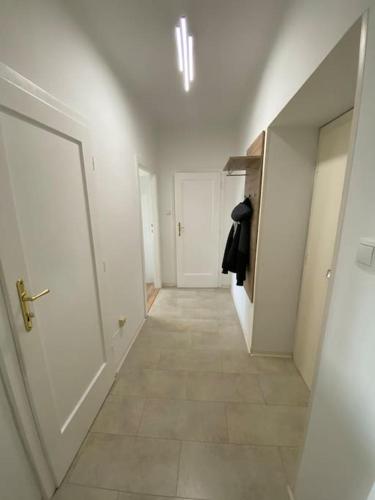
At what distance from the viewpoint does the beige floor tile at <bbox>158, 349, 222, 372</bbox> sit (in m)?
1.98

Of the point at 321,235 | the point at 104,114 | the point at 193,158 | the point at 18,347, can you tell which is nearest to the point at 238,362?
the point at 321,235

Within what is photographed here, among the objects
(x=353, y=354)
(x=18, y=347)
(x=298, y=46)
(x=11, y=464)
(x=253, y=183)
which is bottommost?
(x=11, y=464)

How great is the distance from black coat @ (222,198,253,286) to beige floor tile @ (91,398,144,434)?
1495mm

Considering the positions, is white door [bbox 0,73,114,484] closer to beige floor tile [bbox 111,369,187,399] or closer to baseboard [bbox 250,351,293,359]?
beige floor tile [bbox 111,369,187,399]

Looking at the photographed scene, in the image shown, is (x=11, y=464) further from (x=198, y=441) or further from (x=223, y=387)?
(x=223, y=387)

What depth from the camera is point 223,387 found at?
5.79ft

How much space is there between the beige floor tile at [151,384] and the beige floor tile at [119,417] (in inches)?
2.6

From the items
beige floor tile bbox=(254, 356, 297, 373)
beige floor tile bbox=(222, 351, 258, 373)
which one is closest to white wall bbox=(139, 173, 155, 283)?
beige floor tile bbox=(222, 351, 258, 373)

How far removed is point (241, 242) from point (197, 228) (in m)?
1.53

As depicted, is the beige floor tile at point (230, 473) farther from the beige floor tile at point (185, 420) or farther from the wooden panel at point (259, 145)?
the wooden panel at point (259, 145)

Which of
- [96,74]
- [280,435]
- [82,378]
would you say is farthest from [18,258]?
[280,435]

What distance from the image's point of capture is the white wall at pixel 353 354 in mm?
613

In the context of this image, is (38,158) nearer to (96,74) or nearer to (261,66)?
(96,74)

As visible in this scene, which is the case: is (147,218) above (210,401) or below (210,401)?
above
